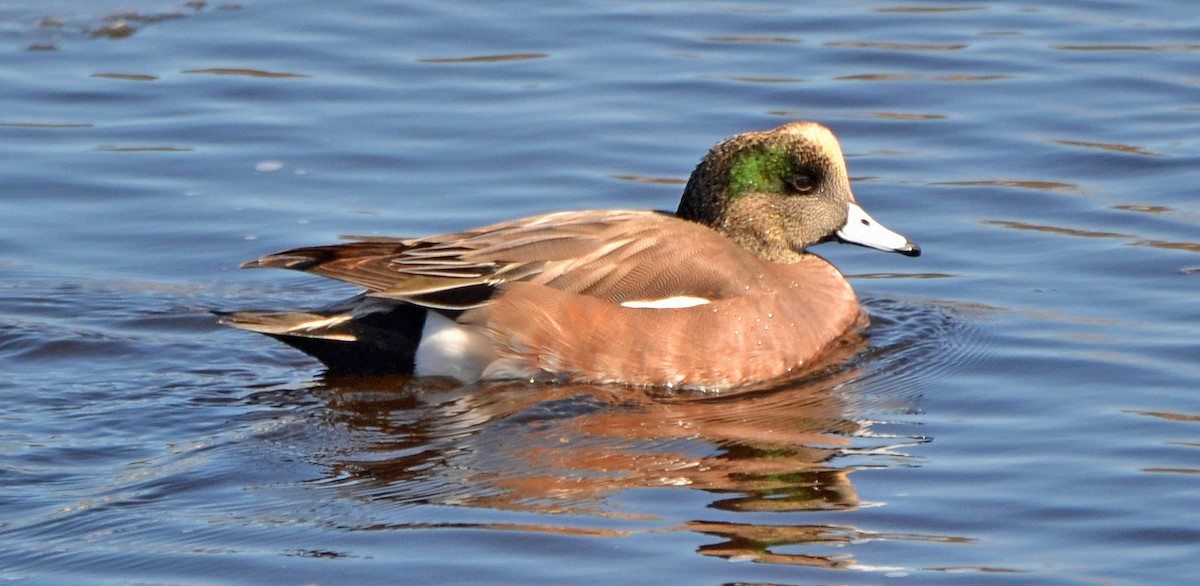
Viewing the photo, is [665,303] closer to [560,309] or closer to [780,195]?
[560,309]

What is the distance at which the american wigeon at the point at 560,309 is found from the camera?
257 inches

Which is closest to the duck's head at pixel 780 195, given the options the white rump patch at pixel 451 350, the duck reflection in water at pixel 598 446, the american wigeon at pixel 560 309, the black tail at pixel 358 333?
the american wigeon at pixel 560 309

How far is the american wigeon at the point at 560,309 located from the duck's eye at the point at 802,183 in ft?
1.40

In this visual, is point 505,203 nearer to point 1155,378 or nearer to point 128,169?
point 128,169

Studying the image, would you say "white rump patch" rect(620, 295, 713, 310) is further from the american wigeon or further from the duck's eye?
the duck's eye

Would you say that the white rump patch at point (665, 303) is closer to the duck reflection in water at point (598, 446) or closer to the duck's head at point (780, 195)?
the duck reflection in water at point (598, 446)

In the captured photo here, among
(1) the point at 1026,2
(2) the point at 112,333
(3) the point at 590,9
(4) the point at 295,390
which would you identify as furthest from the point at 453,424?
(1) the point at 1026,2

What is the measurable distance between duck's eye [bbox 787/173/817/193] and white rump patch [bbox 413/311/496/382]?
4.49 feet

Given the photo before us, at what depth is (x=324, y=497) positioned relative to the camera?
5406 mm

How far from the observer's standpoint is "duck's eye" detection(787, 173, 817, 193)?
7148 mm

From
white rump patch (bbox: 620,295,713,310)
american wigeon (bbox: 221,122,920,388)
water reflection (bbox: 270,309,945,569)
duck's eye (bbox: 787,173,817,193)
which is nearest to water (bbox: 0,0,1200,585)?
water reflection (bbox: 270,309,945,569)

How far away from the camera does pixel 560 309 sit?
21.4 ft

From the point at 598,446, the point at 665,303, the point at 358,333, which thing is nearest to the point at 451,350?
the point at 358,333

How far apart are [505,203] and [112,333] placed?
6.56 ft
